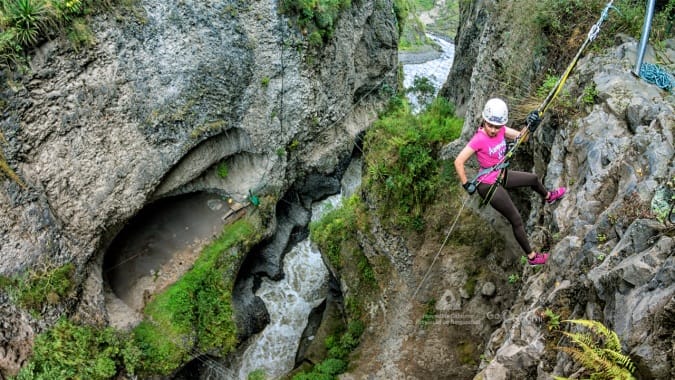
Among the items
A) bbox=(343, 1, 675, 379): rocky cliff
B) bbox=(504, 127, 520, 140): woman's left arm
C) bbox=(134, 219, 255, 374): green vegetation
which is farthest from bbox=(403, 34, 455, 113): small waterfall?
bbox=(504, 127, 520, 140): woman's left arm

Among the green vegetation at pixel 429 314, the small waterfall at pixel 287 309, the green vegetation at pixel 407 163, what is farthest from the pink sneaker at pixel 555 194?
the small waterfall at pixel 287 309

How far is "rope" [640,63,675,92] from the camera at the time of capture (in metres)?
5.83

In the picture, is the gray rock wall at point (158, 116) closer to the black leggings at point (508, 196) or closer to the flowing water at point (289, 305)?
the flowing water at point (289, 305)

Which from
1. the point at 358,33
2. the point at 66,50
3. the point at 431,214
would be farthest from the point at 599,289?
the point at 358,33

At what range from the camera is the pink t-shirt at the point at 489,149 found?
236 inches

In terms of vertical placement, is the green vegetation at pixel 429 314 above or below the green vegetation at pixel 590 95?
below

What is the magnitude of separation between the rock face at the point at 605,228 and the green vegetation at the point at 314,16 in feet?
34.3

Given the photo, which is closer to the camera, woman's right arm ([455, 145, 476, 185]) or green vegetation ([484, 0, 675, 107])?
woman's right arm ([455, 145, 476, 185])

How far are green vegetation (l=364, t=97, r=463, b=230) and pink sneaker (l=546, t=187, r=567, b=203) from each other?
429cm

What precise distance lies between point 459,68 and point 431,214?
831 centimetres

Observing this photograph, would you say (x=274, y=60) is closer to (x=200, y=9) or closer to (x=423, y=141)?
(x=200, y=9)

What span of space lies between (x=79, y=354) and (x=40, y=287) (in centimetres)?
198

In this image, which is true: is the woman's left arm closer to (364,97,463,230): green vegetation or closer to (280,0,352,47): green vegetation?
(364,97,463,230): green vegetation

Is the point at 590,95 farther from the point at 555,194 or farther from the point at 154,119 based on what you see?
the point at 154,119
